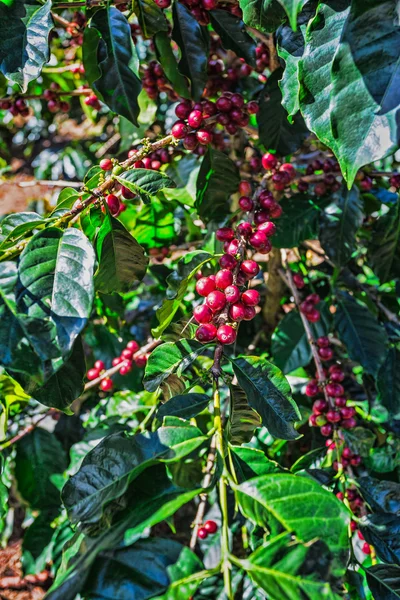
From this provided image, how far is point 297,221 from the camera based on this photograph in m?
1.15

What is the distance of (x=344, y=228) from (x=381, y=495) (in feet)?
1.78

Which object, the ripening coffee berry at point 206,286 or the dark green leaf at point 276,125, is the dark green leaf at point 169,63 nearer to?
the dark green leaf at point 276,125

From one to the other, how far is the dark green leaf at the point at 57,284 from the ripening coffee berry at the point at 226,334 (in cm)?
19

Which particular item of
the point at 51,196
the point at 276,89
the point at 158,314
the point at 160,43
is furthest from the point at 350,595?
the point at 51,196

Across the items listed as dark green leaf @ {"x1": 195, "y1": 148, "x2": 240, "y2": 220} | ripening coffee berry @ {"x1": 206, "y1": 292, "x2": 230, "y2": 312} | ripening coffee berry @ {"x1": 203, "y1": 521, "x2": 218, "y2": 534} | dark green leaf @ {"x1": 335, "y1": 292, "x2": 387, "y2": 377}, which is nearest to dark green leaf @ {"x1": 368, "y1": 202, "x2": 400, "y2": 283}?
dark green leaf @ {"x1": 335, "y1": 292, "x2": 387, "y2": 377}

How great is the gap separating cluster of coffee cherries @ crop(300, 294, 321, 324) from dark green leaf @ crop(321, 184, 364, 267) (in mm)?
143

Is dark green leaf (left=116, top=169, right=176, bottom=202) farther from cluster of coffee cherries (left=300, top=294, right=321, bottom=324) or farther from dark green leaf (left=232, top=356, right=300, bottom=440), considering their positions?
cluster of coffee cherries (left=300, top=294, right=321, bottom=324)

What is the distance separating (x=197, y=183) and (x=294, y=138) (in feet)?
0.71

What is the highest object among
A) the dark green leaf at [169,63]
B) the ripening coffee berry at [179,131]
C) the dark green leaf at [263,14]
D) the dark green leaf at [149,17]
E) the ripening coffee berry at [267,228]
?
the dark green leaf at [149,17]

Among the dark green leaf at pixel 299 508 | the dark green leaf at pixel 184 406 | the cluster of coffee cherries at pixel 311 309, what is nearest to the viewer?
the dark green leaf at pixel 299 508

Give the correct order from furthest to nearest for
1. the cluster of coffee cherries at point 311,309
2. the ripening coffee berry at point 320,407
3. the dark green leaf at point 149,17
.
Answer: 1. the cluster of coffee cherries at point 311,309
2. the ripening coffee berry at point 320,407
3. the dark green leaf at point 149,17

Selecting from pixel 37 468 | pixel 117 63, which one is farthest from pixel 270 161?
pixel 37 468

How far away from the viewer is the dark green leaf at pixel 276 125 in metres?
1.01

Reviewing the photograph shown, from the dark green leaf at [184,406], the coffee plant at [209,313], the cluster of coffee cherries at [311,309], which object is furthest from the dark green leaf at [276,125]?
the dark green leaf at [184,406]
